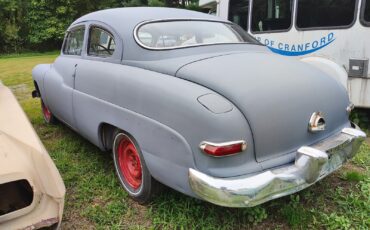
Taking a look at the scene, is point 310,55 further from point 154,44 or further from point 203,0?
point 203,0

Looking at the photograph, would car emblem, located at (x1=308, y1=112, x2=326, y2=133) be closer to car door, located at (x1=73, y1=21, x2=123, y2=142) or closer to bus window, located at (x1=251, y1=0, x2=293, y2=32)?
car door, located at (x1=73, y1=21, x2=123, y2=142)

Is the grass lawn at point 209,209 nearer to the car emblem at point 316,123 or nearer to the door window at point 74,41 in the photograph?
the car emblem at point 316,123

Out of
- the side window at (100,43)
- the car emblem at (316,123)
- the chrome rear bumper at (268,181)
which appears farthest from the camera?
the side window at (100,43)

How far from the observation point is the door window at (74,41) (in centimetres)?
421

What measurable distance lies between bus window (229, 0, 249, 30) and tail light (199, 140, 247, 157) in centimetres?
453

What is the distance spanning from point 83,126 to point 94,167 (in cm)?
48

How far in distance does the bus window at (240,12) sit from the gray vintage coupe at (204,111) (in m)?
2.77

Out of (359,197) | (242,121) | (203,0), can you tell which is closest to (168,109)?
(242,121)

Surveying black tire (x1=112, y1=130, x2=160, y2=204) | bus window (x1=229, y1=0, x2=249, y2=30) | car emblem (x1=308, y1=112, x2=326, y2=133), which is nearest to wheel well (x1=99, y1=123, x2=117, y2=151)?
black tire (x1=112, y1=130, x2=160, y2=204)

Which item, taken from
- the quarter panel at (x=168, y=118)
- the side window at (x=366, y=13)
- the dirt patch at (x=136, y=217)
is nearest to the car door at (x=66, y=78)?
the quarter panel at (x=168, y=118)

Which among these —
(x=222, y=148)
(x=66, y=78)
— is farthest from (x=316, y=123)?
(x=66, y=78)

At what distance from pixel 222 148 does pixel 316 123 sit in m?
0.85

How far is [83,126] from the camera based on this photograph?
369cm

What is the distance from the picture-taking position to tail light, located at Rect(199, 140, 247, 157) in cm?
227
